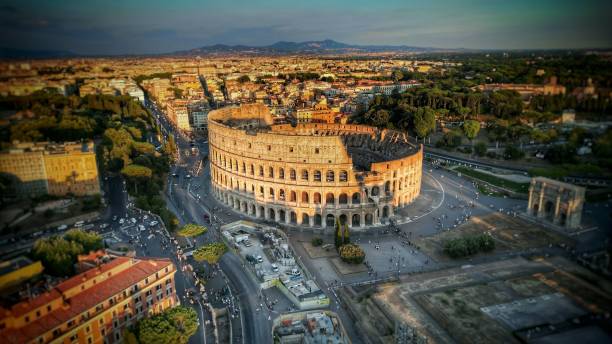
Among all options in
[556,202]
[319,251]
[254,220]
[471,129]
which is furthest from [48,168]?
[471,129]

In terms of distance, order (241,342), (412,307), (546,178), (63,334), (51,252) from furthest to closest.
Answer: (546,178)
(412,307)
(241,342)
(51,252)
(63,334)

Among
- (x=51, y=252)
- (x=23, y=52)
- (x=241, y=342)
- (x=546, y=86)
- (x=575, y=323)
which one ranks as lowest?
(x=241, y=342)

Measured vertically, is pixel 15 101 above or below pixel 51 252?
above

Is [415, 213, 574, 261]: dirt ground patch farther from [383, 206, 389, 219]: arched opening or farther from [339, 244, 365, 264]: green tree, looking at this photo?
[339, 244, 365, 264]: green tree

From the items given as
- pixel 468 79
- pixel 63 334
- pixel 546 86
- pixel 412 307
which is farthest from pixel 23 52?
pixel 468 79

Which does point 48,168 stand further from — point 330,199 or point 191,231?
point 330,199

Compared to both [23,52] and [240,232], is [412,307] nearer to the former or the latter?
[240,232]

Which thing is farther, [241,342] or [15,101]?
[241,342]

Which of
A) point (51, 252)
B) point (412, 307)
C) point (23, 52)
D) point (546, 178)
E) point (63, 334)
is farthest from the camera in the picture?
point (546, 178)
